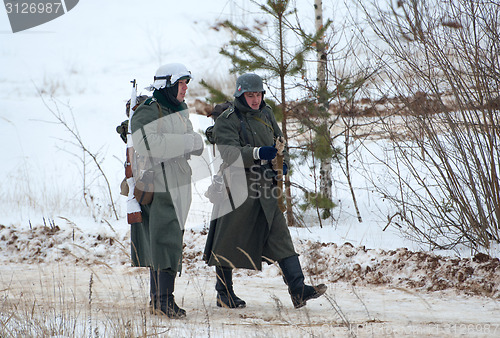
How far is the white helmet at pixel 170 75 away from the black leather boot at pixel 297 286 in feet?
5.39

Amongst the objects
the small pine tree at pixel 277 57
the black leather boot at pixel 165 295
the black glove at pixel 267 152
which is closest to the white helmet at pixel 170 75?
the black glove at pixel 267 152

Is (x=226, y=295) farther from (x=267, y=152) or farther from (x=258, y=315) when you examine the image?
(x=267, y=152)

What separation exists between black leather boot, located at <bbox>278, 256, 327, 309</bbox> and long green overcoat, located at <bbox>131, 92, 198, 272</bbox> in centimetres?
86

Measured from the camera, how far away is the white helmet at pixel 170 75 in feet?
13.7

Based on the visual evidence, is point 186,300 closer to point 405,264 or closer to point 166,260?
point 166,260

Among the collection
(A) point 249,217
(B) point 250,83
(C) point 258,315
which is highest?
(B) point 250,83

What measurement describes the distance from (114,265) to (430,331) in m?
4.38

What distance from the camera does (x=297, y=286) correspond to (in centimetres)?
427

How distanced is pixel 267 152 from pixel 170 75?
940mm

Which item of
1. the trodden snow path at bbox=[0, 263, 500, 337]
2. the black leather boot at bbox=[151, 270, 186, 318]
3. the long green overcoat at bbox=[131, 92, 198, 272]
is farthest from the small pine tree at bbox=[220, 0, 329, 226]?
the black leather boot at bbox=[151, 270, 186, 318]

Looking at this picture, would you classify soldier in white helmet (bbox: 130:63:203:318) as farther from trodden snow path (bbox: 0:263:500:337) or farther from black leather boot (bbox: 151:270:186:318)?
trodden snow path (bbox: 0:263:500:337)

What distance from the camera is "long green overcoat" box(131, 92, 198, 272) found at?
407 cm

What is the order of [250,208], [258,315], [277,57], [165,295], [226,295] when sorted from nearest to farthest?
[165,295], [258,315], [250,208], [226,295], [277,57]

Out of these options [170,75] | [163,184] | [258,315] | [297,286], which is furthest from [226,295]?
[170,75]
